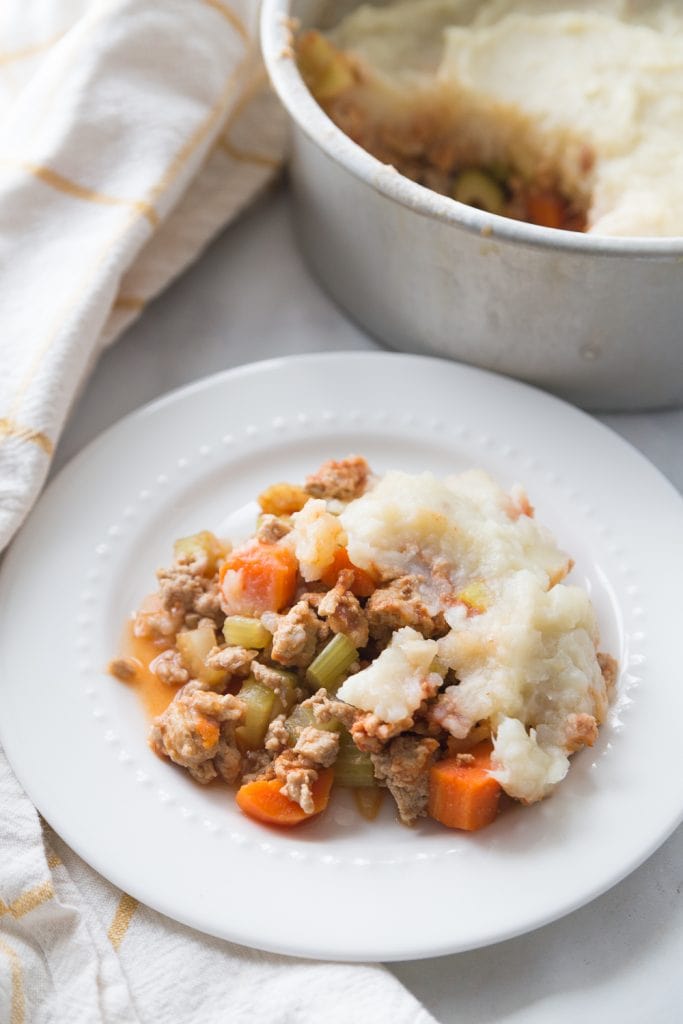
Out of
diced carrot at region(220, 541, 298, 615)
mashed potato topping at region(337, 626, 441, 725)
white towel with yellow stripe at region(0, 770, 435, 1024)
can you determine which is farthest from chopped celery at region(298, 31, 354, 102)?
white towel with yellow stripe at region(0, 770, 435, 1024)

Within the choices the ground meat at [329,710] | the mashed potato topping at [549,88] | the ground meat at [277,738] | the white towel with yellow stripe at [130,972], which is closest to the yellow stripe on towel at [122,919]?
the white towel with yellow stripe at [130,972]

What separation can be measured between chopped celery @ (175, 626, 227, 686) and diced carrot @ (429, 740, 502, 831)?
494 mm

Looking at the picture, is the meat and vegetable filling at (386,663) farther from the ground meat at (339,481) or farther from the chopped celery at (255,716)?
the ground meat at (339,481)

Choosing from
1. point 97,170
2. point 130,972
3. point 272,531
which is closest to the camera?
point 130,972

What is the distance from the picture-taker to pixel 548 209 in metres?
3.12

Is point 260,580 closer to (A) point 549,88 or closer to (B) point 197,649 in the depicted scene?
(B) point 197,649

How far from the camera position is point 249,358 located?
121 inches

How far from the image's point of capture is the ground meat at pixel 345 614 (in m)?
2.14

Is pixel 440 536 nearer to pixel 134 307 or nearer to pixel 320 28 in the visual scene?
pixel 134 307

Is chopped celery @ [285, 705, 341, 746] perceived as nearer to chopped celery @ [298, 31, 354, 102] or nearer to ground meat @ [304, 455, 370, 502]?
ground meat @ [304, 455, 370, 502]

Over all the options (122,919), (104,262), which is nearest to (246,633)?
(122,919)

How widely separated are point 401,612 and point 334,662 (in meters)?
0.16

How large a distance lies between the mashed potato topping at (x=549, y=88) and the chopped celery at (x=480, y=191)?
0.04m

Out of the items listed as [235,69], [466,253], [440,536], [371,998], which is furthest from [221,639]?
[235,69]
